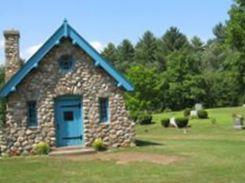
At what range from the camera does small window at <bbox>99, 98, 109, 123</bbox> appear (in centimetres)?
2866

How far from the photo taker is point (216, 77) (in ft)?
293

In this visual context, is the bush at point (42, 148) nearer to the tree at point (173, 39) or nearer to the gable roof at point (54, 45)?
the gable roof at point (54, 45)

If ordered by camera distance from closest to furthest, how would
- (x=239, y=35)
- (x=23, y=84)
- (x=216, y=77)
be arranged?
(x=23, y=84), (x=239, y=35), (x=216, y=77)

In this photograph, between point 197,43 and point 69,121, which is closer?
point 69,121

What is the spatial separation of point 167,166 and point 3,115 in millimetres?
9727

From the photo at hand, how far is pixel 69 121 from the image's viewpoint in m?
28.2

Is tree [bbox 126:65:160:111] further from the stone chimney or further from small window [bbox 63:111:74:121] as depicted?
small window [bbox 63:111:74:121]

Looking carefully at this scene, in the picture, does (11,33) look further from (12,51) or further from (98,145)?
(98,145)

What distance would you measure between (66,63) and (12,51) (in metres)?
2.86

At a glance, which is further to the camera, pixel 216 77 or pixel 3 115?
pixel 216 77

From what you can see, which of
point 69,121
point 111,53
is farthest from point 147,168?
point 111,53

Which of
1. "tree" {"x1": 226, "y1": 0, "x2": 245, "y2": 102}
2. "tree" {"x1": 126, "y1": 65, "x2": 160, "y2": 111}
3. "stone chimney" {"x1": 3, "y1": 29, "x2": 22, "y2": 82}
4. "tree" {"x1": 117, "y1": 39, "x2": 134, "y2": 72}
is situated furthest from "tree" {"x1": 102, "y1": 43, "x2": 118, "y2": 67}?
"stone chimney" {"x1": 3, "y1": 29, "x2": 22, "y2": 82}

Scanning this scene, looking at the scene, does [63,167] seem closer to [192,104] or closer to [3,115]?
[3,115]

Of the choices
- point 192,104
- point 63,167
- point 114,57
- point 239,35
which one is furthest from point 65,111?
point 114,57
